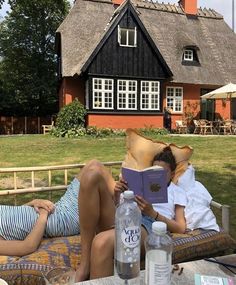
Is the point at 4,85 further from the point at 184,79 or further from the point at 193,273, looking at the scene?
the point at 193,273

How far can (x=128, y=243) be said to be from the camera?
1.84 metres

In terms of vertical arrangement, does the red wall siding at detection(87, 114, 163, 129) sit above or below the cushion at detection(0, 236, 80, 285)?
above

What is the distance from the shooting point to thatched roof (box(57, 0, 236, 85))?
20.1m

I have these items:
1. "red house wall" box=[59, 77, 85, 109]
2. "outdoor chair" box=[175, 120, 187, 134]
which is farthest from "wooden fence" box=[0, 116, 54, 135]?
"outdoor chair" box=[175, 120, 187, 134]

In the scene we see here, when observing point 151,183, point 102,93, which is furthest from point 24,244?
point 102,93

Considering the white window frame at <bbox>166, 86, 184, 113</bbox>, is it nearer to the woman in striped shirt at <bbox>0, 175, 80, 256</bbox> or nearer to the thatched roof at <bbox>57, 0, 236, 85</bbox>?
the thatched roof at <bbox>57, 0, 236, 85</bbox>

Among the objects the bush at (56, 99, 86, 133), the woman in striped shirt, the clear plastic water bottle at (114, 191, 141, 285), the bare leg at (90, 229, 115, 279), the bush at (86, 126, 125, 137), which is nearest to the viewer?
the clear plastic water bottle at (114, 191, 141, 285)

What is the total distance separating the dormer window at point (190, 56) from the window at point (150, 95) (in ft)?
11.6

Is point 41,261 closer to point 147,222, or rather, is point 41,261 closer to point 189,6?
point 147,222

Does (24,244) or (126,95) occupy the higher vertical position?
(126,95)

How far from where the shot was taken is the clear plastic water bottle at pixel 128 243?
1.83m

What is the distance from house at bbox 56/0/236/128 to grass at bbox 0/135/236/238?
5277 mm

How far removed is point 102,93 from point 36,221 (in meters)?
15.9

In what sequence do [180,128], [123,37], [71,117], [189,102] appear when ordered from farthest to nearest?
1. [189,102]
2. [180,128]
3. [123,37]
4. [71,117]
